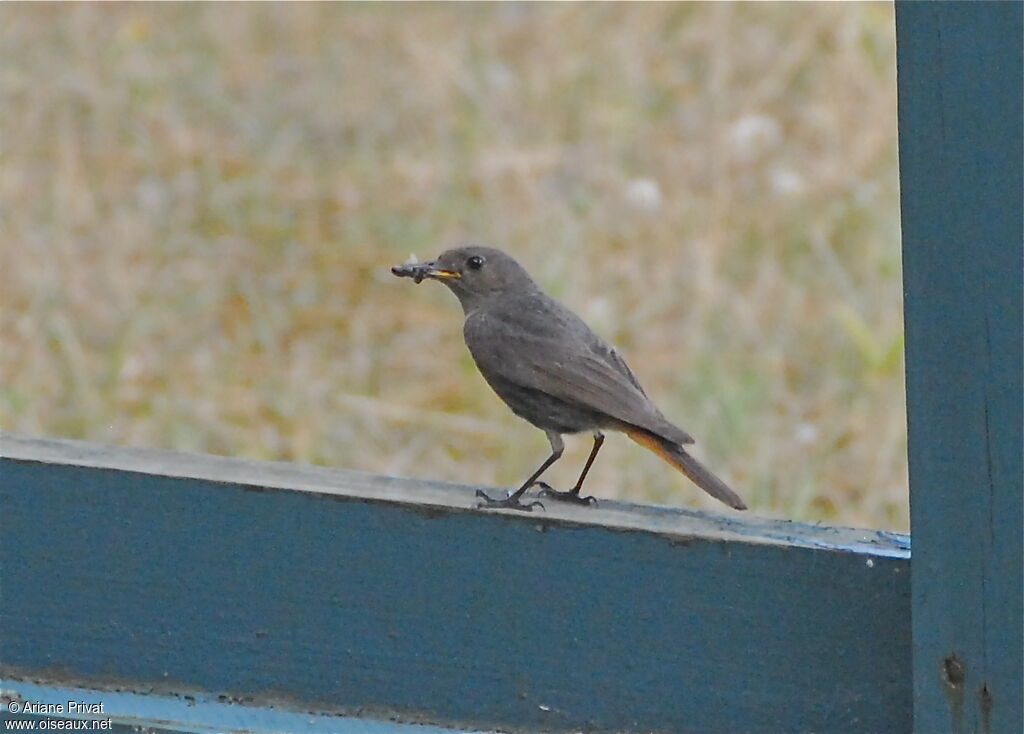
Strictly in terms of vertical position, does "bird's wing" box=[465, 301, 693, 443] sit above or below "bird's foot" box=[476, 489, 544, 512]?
above

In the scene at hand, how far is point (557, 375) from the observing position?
8.77 feet

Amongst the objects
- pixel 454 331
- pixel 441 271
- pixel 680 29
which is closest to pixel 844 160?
pixel 680 29

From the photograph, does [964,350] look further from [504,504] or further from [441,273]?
[441,273]

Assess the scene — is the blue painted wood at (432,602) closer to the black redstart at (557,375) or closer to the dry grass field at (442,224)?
the black redstart at (557,375)

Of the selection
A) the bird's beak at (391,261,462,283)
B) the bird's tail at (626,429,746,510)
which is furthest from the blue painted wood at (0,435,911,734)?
the bird's beak at (391,261,462,283)

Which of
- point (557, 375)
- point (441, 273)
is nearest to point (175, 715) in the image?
point (557, 375)

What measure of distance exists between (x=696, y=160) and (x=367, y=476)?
3.97 metres

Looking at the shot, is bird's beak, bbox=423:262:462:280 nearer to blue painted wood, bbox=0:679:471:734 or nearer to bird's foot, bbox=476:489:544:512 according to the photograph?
bird's foot, bbox=476:489:544:512

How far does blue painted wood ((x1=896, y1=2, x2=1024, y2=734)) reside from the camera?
142 cm

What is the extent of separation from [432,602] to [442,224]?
11.6 ft

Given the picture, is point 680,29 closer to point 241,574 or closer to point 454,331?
point 454,331

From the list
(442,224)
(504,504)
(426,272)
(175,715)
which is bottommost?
(175,715)

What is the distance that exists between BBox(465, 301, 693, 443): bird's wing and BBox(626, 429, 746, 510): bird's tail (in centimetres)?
3

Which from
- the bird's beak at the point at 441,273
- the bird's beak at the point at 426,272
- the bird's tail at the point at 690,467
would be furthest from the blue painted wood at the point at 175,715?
the bird's beak at the point at 441,273
